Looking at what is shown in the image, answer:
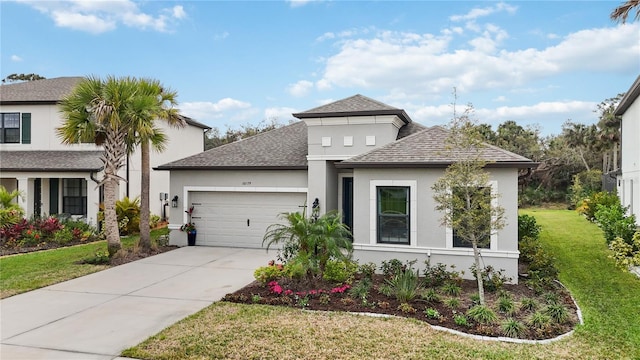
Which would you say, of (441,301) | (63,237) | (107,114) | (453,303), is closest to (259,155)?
(107,114)

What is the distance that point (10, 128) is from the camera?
1920cm

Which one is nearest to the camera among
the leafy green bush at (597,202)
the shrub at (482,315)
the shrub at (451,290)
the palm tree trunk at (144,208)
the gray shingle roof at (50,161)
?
the shrub at (482,315)

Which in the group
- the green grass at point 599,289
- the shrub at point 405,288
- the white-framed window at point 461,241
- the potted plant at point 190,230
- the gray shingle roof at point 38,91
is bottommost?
the green grass at point 599,289

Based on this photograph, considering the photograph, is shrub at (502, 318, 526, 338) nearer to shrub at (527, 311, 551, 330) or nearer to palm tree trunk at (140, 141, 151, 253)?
shrub at (527, 311, 551, 330)

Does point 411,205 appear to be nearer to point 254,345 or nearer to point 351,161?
point 351,161

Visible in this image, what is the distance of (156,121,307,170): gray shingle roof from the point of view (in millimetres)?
14312

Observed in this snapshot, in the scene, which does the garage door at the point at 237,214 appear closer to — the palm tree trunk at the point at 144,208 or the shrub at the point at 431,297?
the palm tree trunk at the point at 144,208

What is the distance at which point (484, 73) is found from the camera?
20.8 m

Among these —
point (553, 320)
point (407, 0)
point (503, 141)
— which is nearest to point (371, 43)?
point (407, 0)

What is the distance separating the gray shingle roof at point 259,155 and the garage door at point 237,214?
1.11 m

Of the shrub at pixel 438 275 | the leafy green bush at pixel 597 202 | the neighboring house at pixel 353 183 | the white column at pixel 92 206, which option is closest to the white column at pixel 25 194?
the white column at pixel 92 206

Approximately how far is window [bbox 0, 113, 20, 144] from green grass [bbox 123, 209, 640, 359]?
17531 millimetres

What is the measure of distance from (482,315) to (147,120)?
1053 cm

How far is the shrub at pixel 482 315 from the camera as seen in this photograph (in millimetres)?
6750
